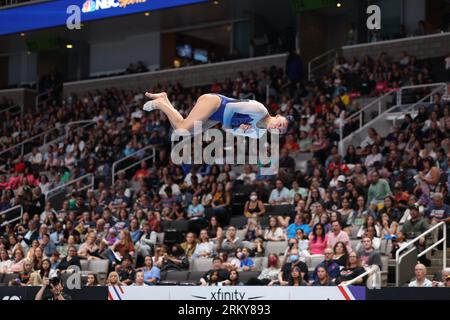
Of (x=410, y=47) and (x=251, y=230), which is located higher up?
(x=410, y=47)

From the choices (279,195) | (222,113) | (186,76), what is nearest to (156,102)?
(222,113)

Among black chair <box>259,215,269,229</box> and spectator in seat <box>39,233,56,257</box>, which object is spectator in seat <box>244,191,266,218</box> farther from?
spectator in seat <box>39,233,56,257</box>

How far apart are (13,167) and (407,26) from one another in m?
11.4

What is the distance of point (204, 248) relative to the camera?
640 inches

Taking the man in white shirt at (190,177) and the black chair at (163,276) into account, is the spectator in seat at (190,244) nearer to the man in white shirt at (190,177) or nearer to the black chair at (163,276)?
the black chair at (163,276)

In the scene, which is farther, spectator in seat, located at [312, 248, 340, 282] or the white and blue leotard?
spectator in seat, located at [312, 248, 340, 282]

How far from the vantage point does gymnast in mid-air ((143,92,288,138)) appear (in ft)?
32.8

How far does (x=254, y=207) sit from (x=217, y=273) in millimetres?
2955

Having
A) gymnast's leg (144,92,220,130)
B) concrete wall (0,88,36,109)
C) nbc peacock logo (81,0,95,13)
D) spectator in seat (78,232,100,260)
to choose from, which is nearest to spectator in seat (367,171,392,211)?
spectator in seat (78,232,100,260)

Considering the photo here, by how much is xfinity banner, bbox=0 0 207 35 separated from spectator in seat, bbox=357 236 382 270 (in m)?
9.33

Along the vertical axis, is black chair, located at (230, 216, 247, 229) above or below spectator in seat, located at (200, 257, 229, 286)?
above

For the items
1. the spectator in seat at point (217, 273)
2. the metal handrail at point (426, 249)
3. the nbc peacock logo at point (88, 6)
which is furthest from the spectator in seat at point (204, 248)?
the nbc peacock logo at point (88, 6)

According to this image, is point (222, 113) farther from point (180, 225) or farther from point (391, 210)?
Result: point (180, 225)
